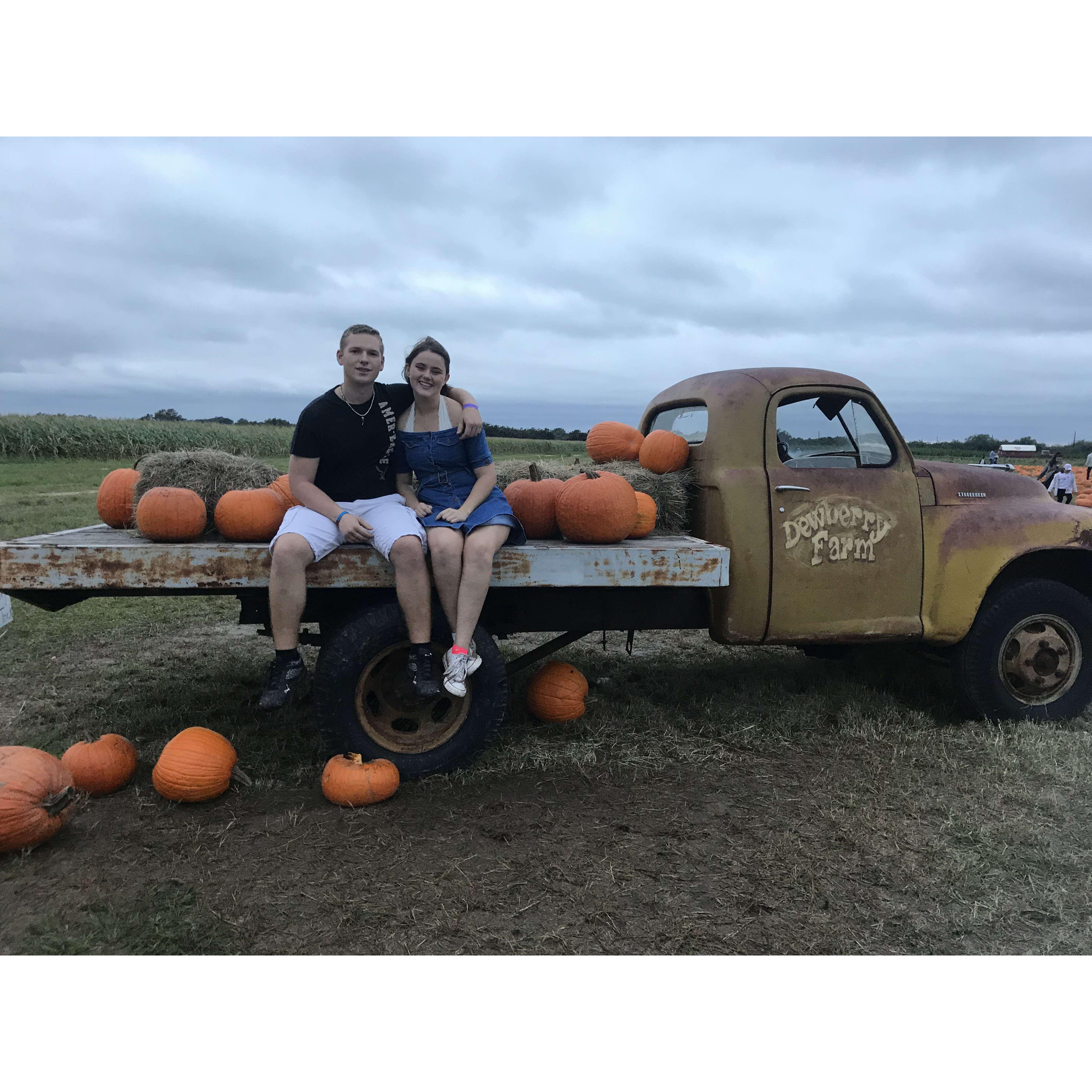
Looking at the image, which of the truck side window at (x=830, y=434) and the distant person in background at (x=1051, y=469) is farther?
the distant person in background at (x=1051, y=469)

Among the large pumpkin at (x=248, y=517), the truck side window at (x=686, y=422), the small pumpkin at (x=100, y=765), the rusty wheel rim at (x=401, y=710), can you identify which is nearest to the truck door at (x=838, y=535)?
the truck side window at (x=686, y=422)

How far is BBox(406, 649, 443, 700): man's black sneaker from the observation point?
3766mm

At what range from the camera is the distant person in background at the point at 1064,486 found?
1833 centimetres

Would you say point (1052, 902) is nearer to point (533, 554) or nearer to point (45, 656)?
point (533, 554)

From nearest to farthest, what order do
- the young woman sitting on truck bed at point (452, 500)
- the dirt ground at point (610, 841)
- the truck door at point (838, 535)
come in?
the dirt ground at point (610, 841) < the young woman sitting on truck bed at point (452, 500) < the truck door at point (838, 535)

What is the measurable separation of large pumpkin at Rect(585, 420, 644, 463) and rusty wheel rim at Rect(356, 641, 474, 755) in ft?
6.68

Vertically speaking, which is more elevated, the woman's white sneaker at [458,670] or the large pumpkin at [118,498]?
the large pumpkin at [118,498]

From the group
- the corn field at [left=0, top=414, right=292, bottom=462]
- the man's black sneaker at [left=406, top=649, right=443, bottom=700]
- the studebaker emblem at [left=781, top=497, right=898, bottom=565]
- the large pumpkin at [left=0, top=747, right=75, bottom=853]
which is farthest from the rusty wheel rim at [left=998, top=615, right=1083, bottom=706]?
the corn field at [left=0, top=414, right=292, bottom=462]

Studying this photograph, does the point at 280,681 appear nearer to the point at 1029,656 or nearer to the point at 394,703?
the point at 394,703

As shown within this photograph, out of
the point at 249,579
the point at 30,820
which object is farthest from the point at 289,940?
the point at 249,579

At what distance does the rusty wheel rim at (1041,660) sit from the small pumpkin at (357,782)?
374cm

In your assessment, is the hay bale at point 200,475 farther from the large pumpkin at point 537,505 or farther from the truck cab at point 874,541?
the truck cab at point 874,541

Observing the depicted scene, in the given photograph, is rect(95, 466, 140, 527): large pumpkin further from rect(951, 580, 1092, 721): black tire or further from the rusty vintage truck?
rect(951, 580, 1092, 721): black tire

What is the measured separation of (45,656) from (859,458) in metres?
6.37
